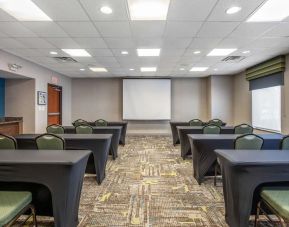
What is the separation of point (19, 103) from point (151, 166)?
15.9ft

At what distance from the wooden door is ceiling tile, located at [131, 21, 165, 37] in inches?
211

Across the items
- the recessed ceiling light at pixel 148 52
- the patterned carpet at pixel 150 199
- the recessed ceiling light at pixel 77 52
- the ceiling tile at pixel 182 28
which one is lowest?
the patterned carpet at pixel 150 199

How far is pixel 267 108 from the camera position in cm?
696

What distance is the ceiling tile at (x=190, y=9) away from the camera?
3.02 m

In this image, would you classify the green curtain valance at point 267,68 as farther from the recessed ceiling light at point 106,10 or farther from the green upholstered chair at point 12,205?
the green upholstered chair at point 12,205

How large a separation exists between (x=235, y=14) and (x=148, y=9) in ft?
4.47

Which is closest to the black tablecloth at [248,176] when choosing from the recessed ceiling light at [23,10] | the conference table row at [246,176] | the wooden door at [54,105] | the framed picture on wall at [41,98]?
the conference table row at [246,176]

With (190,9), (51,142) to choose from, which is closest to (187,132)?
(190,9)

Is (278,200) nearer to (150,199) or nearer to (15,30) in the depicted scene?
(150,199)

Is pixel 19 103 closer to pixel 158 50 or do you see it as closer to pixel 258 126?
pixel 158 50

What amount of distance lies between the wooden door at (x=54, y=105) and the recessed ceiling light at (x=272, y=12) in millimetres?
7216

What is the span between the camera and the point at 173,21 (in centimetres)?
366

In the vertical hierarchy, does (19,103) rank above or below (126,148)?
above

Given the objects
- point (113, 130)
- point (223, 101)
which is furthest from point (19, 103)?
point (223, 101)
